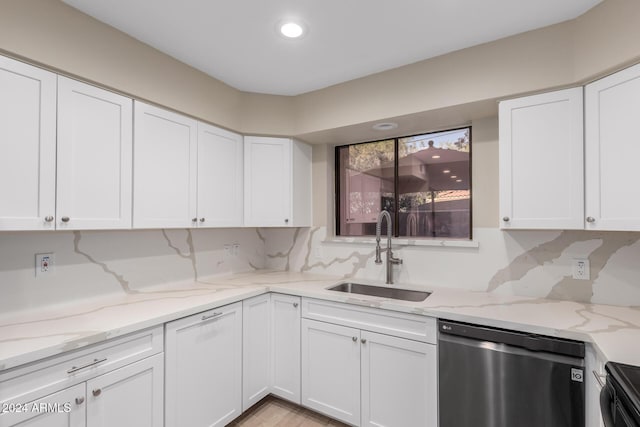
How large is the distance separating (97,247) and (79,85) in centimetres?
94

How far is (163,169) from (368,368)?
183 centimetres

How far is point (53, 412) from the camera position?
121cm

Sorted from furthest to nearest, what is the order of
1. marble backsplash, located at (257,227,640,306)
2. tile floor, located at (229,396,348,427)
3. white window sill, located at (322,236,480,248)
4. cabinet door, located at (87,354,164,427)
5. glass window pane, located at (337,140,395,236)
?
glass window pane, located at (337,140,395,236), white window sill, located at (322,236,480,248), tile floor, located at (229,396,348,427), marble backsplash, located at (257,227,640,306), cabinet door, located at (87,354,164,427)

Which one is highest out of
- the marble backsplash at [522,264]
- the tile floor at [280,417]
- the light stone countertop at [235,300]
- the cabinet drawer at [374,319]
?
the marble backsplash at [522,264]

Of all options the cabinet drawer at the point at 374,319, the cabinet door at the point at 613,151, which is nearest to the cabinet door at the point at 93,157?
the cabinet drawer at the point at 374,319

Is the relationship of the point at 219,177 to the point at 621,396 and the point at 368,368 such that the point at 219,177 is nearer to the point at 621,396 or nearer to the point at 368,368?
the point at 368,368

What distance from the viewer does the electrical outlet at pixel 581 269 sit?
1842mm

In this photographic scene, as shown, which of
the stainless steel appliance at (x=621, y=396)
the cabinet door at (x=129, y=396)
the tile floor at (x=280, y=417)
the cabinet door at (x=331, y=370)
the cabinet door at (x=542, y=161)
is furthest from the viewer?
the tile floor at (x=280, y=417)

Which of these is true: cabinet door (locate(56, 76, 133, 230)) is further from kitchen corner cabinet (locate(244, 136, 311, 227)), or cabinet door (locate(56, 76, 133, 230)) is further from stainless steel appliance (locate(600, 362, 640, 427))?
stainless steel appliance (locate(600, 362, 640, 427))

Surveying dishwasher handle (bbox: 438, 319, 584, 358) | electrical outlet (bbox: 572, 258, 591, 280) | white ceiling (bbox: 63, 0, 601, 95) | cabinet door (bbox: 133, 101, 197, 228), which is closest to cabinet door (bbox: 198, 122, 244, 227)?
cabinet door (bbox: 133, 101, 197, 228)

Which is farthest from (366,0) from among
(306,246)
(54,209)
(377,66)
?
(306,246)

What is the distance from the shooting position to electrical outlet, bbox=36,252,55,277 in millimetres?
1654

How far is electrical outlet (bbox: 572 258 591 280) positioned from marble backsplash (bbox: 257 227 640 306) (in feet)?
0.06

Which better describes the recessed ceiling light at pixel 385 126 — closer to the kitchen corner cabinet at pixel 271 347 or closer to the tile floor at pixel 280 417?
the kitchen corner cabinet at pixel 271 347
